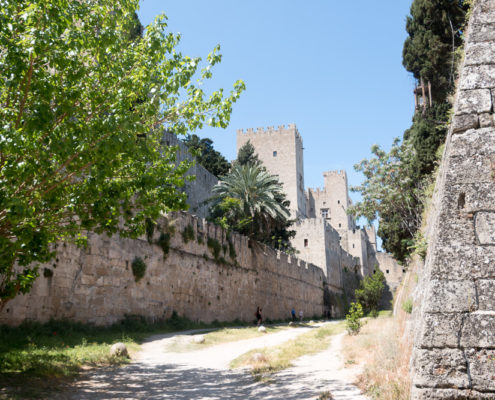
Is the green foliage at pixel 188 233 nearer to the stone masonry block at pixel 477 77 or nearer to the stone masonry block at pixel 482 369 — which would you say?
the stone masonry block at pixel 477 77

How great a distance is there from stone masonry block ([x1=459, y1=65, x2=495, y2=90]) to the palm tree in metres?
18.2

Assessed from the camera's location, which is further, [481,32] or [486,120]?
[481,32]

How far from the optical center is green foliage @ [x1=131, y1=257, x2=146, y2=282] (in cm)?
1527

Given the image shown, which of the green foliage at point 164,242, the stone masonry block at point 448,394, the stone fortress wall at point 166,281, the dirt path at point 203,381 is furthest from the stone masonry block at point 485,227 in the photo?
the green foliage at point 164,242

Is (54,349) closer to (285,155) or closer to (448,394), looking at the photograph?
(448,394)

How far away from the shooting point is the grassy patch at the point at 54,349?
6.72m

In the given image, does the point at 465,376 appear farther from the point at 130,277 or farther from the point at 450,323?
the point at 130,277

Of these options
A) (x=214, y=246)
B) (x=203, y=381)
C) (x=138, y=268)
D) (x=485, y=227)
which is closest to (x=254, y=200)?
(x=214, y=246)

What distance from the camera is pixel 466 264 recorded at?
13.0 feet

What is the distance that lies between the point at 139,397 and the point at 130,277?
8.86 metres

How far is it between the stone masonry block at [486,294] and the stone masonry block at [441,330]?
8.4 inches

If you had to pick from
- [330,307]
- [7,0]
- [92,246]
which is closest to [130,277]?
[92,246]

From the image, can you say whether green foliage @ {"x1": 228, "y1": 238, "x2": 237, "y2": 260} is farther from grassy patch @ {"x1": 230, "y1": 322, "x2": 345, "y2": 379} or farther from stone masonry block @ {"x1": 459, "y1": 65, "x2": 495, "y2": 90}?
stone masonry block @ {"x1": 459, "y1": 65, "x2": 495, "y2": 90}

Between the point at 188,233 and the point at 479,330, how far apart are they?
15394mm
